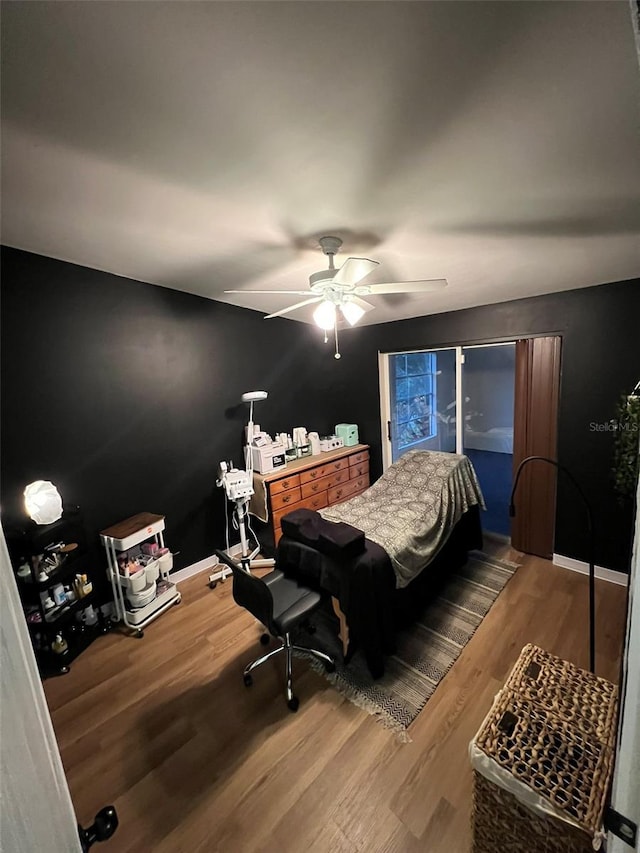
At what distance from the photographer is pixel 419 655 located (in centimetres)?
214

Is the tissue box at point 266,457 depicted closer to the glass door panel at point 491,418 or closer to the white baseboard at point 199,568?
the white baseboard at point 199,568

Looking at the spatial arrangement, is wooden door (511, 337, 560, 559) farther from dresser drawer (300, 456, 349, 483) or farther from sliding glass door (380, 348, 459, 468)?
dresser drawer (300, 456, 349, 483)

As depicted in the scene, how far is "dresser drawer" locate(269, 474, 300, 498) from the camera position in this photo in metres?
3.17

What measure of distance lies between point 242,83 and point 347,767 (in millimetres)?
2686

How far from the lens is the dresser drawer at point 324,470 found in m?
3.46

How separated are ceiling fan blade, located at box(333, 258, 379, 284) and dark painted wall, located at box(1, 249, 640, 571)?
182cm

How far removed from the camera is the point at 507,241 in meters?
1.95

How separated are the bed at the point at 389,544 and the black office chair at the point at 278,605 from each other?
122mm

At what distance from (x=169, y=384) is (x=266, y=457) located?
1098 millimetres

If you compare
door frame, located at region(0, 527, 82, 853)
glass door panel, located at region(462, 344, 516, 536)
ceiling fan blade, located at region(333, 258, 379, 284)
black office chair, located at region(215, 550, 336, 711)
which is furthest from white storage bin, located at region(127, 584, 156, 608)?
glass door panel, located at region(462, 344, 516, 536)

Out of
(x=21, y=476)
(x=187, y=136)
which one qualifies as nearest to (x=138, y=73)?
(x=187, y=136)

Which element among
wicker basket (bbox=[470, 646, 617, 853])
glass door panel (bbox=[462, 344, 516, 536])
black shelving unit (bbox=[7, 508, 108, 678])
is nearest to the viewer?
wicker basket (bbox=[470, 646, 617, 853])

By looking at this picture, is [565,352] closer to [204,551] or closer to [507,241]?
[507,241]

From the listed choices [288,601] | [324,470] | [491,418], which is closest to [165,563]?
[288,601]
